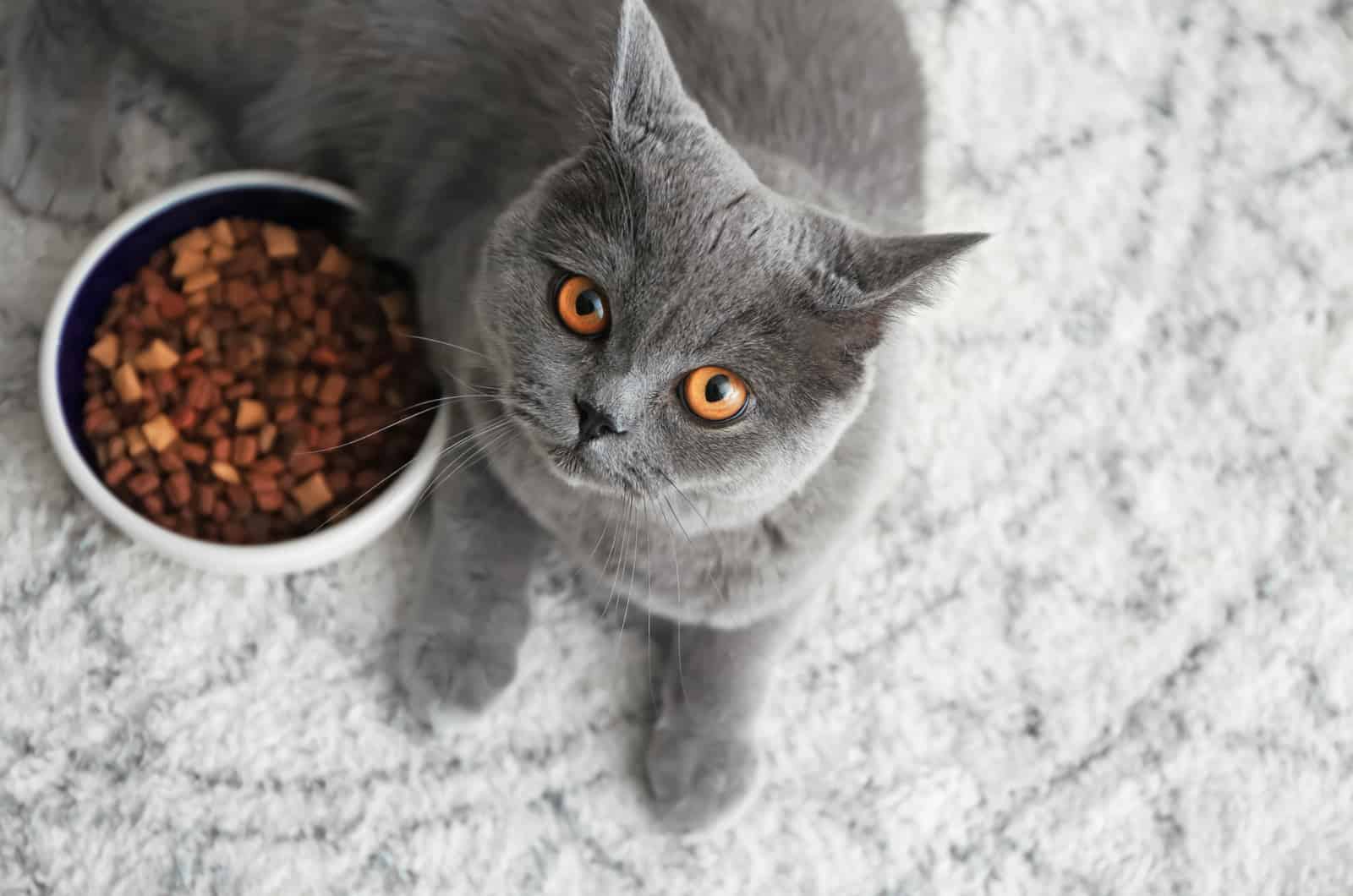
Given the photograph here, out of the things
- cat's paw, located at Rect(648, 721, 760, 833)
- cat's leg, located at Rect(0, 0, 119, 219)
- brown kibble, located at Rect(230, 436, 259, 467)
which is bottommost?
cat's paw, located at Rect(648, 721, 760, 833)

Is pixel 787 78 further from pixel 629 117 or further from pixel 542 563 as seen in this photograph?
pixel 542 563

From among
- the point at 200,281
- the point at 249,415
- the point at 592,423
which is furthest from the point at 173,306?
the point at 592,423

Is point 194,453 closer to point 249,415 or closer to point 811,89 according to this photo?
point 249,415

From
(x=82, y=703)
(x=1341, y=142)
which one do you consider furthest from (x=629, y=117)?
(x=1341, y=142)

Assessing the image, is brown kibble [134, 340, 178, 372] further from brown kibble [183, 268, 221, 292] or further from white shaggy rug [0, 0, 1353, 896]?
white shaggy rug [0, 0, 1353, 896]

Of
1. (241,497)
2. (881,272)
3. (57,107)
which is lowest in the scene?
(241,497)

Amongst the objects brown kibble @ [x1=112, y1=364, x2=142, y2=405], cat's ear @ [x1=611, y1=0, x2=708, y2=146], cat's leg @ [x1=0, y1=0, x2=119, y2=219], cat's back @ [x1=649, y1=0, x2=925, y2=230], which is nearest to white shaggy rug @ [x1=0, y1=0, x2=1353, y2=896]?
cat's leg @ [x1=0, y1=0, x2=119, y2=219]
